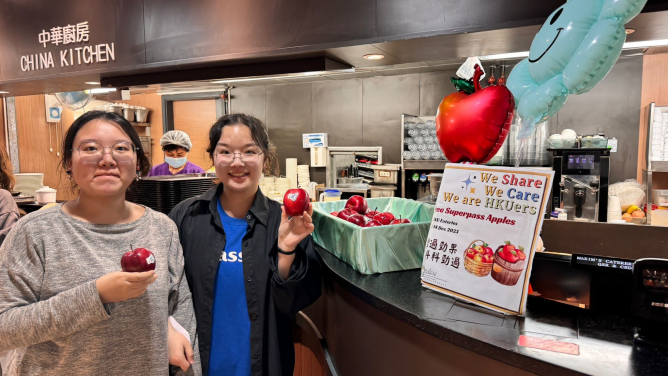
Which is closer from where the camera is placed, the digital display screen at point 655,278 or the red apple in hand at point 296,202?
the digital display screen at point 655,278

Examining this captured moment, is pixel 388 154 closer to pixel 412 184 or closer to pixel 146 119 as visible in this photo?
pixel 412 184

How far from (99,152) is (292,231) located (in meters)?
0.67

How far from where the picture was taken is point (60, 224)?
1.27 meters

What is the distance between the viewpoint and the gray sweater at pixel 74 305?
1150 mm

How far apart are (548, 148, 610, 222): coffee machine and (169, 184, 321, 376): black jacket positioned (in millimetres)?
3812

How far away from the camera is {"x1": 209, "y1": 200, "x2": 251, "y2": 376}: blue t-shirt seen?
1.59 meters

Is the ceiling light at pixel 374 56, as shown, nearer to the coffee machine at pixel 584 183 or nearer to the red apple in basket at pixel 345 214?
the red apple in basket at pixel 345 214

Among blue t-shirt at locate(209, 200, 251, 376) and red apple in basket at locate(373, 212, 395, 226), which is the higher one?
red apple in basket at locate(373, 212, 395, 226)

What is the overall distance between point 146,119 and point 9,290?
7908 mm

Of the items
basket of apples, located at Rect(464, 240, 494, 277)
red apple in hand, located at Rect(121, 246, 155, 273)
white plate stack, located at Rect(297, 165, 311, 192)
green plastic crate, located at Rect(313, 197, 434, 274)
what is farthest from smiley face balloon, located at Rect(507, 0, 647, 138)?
white plate stack, located at Rect(297, 165, 311, 192)

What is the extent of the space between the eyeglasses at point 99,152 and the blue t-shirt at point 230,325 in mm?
508

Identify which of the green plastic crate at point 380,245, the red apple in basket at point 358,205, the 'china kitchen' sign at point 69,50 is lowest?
the green plastic crate at point 380,245

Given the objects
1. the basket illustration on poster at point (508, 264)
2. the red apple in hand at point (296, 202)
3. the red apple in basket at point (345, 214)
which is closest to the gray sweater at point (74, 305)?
the red apple in hand at point (296, 202)

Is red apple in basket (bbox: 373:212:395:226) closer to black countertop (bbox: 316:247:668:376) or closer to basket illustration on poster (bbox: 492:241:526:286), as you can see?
black countertop (bbox: 316:247:668:376)
